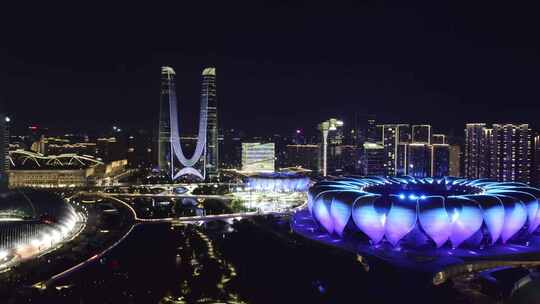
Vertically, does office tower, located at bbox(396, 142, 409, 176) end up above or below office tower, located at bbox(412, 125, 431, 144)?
below

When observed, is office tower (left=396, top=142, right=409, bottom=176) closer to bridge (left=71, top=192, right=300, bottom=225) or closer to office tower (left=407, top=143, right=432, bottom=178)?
office tower (left=407, top=143, right=432, bottom=178)

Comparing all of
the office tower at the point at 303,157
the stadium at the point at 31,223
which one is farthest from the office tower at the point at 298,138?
the stadium at the point at 31,223

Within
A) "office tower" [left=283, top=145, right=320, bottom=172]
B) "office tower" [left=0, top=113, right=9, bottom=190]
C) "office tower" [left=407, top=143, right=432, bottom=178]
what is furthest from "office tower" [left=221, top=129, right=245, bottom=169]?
"office tower" [left=0, top=113, right=9, bottom=190]

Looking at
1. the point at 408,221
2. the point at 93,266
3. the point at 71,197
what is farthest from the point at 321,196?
the point at 71,197

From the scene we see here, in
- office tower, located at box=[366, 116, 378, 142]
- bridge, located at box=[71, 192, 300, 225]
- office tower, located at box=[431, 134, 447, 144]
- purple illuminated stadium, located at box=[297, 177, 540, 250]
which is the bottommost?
bridge, located at box=[71, 192, 300, 225]

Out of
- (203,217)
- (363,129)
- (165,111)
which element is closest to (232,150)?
(363,129)

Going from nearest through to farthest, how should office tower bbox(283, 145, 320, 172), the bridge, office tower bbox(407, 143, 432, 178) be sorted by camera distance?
the bridge
office tower bbox(407, 143, 432, 178)
office tower bbox(283, 145, 320, 172)

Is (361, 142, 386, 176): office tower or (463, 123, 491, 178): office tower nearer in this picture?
(463, 123, 491, 178): office tower

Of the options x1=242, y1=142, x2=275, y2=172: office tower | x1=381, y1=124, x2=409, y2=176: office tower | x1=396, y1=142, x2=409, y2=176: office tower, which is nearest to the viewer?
x1=396, y1=142, x2=409, y2=176: office tower
